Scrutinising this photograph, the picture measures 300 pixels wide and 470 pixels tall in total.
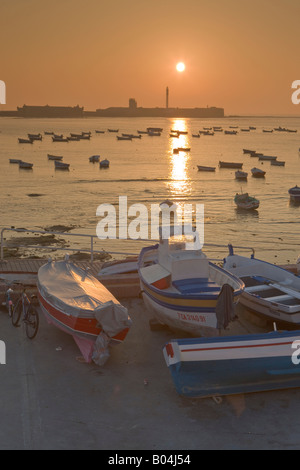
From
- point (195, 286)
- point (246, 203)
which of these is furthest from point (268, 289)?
point (246, 203)

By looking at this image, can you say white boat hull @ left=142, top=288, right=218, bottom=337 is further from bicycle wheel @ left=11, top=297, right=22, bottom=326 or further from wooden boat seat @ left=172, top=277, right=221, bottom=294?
bicycle wheel @ left=11, top=297, right=22, bottom=326

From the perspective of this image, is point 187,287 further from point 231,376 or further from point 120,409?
point 120,409

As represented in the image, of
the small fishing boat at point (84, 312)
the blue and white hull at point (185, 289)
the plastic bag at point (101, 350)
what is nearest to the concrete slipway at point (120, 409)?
the plastic bag at point (101, 350)

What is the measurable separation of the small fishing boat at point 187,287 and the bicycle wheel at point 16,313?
3326 mm

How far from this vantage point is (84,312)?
12.8m

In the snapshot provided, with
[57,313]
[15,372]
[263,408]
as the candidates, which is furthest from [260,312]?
[15,372]

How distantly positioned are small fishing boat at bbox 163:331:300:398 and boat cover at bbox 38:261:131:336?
5.81 feet

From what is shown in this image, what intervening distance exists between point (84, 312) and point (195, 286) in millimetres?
3223

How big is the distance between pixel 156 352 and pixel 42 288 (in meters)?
3.58

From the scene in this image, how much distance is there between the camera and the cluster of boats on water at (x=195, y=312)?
11.1 m

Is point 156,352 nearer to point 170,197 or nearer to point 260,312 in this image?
point 260,312

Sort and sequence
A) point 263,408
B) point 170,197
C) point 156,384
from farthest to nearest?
point 170,197
point 156,384
point 263,408

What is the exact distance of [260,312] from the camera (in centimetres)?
1465
